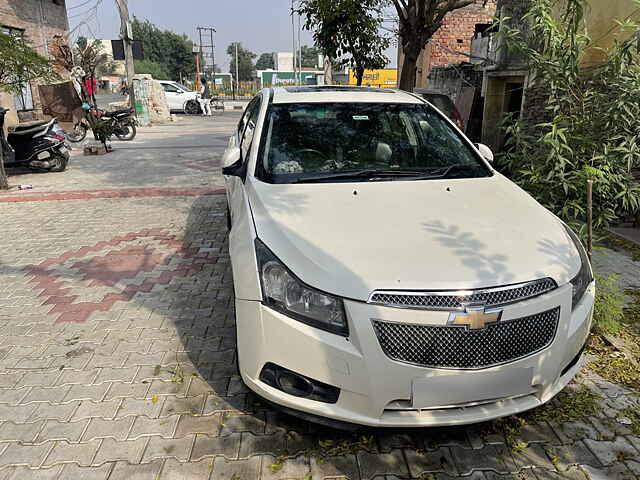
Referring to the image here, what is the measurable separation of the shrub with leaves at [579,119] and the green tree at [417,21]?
4187 millimetres

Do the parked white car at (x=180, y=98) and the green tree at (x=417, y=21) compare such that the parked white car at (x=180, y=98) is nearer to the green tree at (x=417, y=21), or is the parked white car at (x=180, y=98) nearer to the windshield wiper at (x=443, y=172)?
the green tree at (x=417, y=21)

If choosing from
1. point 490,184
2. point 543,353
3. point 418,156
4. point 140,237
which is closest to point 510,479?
point 543,353

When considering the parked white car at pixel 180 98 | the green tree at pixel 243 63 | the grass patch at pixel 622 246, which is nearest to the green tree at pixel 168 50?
the green tree at pixel 243 63

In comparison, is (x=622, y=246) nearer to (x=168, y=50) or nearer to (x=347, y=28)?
(x=347, y=28)

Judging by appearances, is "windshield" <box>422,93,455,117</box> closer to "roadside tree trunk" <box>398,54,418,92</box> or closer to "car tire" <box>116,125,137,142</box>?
"roadside tree trunk" <box>398,54,418,92</box>

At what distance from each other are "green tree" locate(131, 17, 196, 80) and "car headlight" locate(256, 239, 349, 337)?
91.6 metres

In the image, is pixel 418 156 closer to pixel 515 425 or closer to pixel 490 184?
pixel 490 184

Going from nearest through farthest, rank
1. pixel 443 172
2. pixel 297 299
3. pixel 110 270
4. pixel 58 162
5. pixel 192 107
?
pixel 297 299 < pixel 443 172 < pixel 110 270 < pixel 58 162 < pixel 192 107

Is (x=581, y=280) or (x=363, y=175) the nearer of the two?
(x=581, y=280)

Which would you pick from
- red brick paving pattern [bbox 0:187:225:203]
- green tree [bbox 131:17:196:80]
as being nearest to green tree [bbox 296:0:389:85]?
red brick paving pattern [bbox 0:187:225:203]

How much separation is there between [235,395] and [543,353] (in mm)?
1709

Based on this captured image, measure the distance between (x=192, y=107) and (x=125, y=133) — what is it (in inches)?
519

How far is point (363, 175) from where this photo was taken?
328 centimetres

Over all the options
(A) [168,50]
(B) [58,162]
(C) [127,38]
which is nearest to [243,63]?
(A) [168,50]
